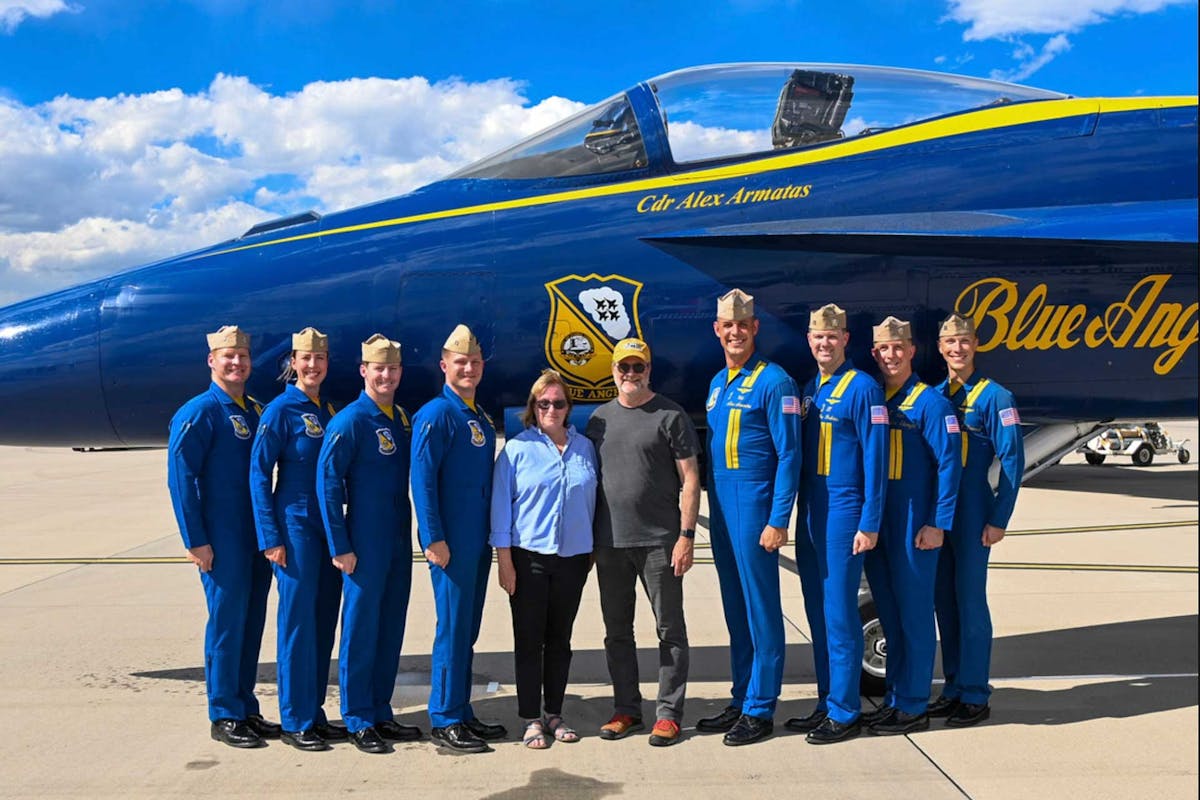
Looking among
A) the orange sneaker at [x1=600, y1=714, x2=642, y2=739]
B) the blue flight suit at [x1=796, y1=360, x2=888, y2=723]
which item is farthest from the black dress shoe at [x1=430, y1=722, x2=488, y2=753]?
the blue flight suit at [x1=796, y1=360, x2=888, y2=723]

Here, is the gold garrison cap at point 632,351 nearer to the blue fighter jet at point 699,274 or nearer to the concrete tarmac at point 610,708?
the blue fighter jet at point 699,274

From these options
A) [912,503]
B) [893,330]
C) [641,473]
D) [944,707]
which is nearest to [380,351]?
[641,473]

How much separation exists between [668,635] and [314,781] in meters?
1.66

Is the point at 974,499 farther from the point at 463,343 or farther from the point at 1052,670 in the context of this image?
the point at 463,343

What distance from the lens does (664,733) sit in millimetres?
4316

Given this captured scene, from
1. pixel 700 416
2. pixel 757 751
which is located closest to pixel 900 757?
pixel 757 751

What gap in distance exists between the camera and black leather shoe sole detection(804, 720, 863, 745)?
436 cm

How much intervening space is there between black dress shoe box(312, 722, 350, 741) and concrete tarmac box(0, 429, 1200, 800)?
0.08 m

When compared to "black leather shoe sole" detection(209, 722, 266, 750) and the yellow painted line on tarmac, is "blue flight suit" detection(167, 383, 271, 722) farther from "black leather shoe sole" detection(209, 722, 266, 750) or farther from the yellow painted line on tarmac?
the yellow painted line on tarmac

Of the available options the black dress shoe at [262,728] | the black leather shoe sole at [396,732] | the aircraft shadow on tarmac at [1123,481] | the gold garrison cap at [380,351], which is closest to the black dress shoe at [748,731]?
the black leather shoe sole at [396,732]

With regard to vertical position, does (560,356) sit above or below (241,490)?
above

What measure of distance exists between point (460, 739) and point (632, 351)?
1.93m

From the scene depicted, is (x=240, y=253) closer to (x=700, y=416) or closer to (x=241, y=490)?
(x=241, y=490)

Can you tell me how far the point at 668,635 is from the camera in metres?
4.37
